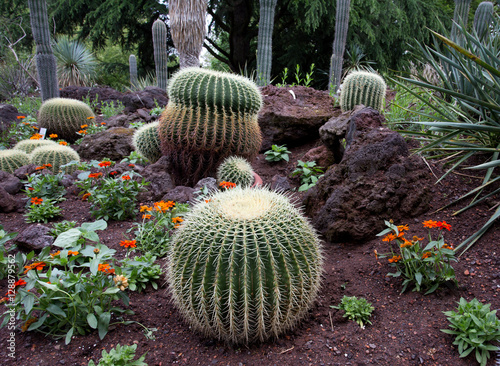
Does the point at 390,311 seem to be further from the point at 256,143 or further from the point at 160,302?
the point at 256,143

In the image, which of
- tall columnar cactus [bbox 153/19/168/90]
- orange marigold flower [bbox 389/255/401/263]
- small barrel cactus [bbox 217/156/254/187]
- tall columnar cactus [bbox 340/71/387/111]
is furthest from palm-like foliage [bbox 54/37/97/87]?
orange marigold flower [bbox 389/255/401/263]

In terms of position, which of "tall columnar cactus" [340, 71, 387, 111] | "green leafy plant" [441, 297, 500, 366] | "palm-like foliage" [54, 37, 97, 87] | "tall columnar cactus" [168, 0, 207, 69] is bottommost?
"palm-like foliage" [54, 37, 97, 87]

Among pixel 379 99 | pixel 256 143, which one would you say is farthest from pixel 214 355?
pixel 379 99

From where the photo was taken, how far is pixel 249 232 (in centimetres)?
199

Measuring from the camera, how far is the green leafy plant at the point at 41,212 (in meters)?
3.56

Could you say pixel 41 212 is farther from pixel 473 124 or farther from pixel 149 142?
pixel 473 124

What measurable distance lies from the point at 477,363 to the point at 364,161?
5.80 feet

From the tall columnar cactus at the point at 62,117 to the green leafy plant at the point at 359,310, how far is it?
6.35 metres

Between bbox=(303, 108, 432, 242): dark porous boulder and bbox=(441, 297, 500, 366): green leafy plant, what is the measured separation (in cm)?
106

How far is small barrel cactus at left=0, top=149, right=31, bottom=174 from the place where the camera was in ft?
16.1

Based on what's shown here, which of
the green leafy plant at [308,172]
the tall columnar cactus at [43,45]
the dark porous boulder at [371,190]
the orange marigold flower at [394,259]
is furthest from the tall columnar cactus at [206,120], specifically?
the tall columnar cactus at [43,45]

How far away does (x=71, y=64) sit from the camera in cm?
1480

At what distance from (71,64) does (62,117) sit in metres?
9.23

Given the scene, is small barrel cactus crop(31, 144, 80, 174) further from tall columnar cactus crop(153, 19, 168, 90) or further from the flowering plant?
tall columnar cactus crop(153, 19, 168, 90)
